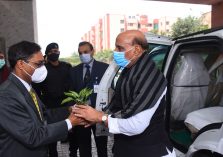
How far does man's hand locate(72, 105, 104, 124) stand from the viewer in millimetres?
2426

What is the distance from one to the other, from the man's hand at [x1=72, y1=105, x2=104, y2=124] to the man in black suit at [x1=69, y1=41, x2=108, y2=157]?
1.84 meters

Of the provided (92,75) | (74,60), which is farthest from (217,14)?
(74,60)

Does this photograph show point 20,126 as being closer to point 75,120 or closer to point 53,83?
point 75,120

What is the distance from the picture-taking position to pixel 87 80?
453 cm

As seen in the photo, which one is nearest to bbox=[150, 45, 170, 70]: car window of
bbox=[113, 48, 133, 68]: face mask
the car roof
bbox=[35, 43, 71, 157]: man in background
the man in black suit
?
the car roof

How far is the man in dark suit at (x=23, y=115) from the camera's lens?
82.7 inches

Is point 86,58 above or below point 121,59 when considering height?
below

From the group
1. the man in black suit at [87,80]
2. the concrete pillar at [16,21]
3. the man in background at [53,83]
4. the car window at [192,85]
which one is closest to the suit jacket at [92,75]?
the man in black suit at [87,80]

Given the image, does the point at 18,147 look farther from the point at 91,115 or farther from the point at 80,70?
the point at 80,70

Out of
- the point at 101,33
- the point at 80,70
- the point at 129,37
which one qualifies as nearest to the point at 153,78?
the point at 129,37

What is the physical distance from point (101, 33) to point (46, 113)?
89954 millimetres

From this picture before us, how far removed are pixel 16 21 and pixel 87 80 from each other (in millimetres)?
4883

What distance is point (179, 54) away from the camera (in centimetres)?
370

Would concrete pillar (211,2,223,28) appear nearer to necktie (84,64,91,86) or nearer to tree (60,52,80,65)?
tree (60,52,80,65)
